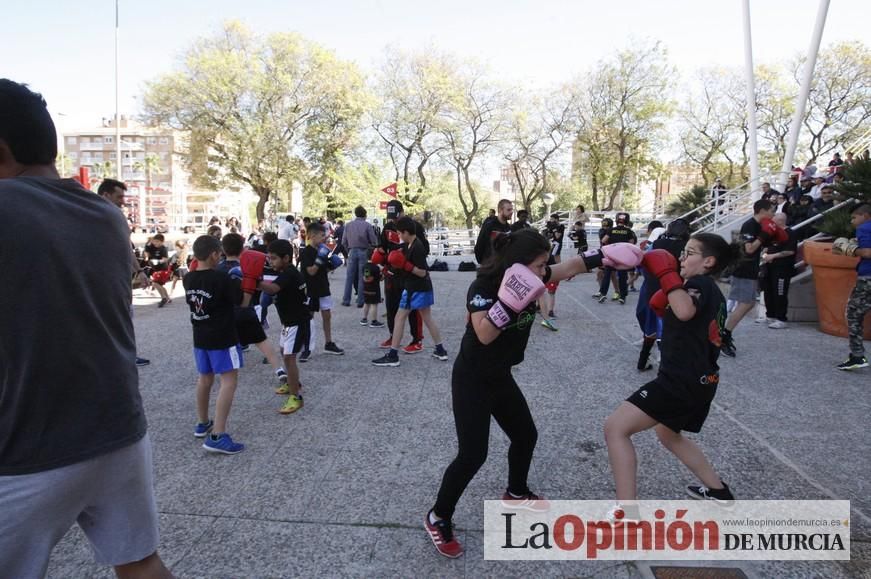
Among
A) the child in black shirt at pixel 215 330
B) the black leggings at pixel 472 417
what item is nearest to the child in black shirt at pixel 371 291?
the child in black shirt at pixel 215 330

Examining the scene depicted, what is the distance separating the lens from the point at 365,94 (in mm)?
32031

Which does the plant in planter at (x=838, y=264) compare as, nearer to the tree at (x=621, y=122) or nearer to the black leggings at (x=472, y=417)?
the black leggings at (x=472, y=417)

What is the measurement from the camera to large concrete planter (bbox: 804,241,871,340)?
23.4 ft

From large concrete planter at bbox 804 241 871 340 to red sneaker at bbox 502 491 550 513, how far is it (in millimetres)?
6320

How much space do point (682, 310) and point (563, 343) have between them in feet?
15.1

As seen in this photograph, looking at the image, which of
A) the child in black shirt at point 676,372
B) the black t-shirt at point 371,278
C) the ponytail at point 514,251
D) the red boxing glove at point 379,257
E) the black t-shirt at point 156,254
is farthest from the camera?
the black t-shirt at point 156,254

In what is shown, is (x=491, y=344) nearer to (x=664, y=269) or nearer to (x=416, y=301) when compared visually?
(x=664, y=269)

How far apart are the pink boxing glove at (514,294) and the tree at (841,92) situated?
3505cm

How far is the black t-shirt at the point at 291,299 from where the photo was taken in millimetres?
5023

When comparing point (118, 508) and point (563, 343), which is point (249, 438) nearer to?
point (118, 508)

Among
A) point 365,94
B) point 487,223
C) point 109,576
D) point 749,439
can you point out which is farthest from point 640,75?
point 109,576

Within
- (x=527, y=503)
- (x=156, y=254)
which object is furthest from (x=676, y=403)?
(x=156, y=254)

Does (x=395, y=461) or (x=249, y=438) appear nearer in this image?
(x=395, y=461)

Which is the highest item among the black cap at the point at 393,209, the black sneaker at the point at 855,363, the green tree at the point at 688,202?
the green tree at the point at 688,202
